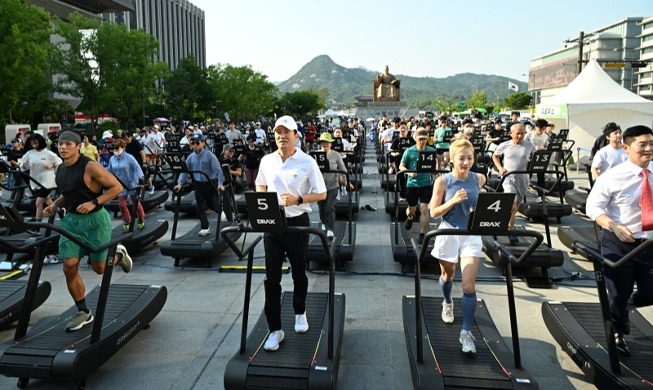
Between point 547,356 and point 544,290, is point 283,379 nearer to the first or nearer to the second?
point 547,356

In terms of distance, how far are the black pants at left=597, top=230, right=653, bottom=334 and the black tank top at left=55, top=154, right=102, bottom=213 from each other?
435 cm

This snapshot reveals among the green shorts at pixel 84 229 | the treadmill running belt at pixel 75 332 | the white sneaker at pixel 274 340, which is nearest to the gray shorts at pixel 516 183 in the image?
the white sneaker at pixel 274 340

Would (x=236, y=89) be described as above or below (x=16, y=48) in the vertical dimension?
above

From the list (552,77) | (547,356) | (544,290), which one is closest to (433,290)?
(544,290)

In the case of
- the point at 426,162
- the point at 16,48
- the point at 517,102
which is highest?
the point at 517,102

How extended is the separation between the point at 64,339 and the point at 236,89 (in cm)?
5345

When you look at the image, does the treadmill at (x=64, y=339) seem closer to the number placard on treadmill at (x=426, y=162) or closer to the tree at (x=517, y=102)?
the number placard on treadmill at (x=426, y=162)

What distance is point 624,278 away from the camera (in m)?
3.90

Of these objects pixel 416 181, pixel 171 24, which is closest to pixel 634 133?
pixel 416 181

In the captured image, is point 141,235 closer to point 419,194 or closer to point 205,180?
point 205,180

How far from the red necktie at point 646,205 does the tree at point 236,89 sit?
168 feet

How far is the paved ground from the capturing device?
4238 mm

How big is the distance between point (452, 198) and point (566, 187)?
882 cm

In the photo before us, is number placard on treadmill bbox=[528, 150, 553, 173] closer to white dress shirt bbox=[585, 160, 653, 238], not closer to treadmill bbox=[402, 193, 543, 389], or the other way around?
white dress shirt bbox=[585, 160, 653, 238]
